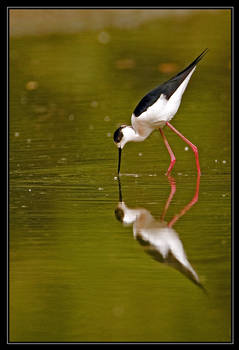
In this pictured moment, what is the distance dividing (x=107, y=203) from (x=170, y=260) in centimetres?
195

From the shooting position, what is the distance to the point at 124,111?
13.9 metres

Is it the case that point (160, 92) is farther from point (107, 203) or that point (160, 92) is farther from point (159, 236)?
point (159, 236)

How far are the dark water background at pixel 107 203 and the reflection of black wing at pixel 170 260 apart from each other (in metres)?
0.05

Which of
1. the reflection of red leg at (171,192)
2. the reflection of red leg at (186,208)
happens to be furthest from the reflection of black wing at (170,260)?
the reflection of red leg at (171,192)

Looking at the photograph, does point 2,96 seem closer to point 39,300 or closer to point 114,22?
point 39,300

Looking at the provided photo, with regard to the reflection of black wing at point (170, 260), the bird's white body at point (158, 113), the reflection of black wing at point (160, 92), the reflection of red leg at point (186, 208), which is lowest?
the reflection of black wing at point (170, 260)

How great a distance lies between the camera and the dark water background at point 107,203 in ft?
20.8

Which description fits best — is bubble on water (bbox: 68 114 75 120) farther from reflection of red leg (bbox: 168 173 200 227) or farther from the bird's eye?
reflection of red leg (bbox: 168 173 200 227)

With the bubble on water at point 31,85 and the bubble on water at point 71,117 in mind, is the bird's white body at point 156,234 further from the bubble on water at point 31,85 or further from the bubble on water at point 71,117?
the bubble on water at point 31,85

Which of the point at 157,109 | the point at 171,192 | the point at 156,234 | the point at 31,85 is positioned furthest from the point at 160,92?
the point at 31,85

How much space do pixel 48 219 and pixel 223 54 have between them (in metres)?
10.3

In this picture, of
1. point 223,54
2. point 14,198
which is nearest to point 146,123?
point 14,198

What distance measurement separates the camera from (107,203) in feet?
29.9

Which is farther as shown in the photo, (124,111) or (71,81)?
(71,81)
